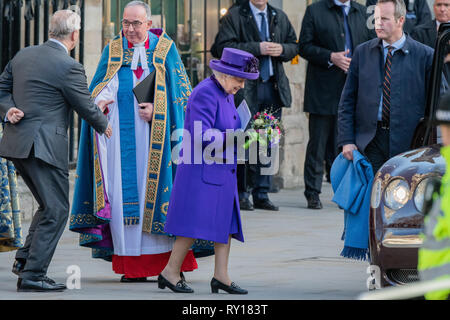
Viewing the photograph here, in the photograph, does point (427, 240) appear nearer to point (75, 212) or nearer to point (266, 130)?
point (75, 212)

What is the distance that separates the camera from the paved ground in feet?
24.1

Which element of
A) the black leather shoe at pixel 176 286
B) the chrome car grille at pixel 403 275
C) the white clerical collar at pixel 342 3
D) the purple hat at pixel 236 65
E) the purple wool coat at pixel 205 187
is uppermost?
the white clerical collar at pixel 342 3

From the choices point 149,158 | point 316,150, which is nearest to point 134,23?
point 149,158

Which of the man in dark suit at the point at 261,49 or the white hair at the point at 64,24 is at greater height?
the white hair at the point at 64,24

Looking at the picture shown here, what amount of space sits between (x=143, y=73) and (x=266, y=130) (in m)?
2.27

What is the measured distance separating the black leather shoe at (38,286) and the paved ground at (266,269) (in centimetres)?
8

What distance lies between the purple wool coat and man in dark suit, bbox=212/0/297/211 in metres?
4.87

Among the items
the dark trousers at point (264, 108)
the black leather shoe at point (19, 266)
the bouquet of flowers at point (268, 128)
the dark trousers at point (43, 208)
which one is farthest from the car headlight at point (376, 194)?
the dark trousers at point (264, 108)

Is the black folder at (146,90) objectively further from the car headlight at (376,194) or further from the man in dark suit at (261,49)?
the man in dark suit at (261,49)

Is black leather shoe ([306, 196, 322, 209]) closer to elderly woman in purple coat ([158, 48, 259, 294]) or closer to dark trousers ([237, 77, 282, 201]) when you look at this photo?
dark trousers ([237, 77, 282, 201])

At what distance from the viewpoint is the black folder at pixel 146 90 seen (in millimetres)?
8031

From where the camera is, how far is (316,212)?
41.7ft

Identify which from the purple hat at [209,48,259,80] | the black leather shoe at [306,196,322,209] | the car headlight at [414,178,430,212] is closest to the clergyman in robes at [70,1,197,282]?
the purple hat at [209,48,259,80]

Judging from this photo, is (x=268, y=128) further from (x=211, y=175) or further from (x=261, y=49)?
(x=211, y=175)
